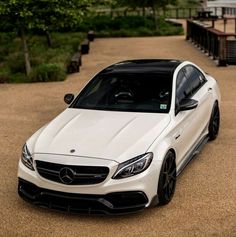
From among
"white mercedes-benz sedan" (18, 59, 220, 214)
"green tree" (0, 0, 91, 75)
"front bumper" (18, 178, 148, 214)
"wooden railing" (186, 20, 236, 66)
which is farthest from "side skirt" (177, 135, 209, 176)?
"wooden railing" (186, 20, 236, 66)

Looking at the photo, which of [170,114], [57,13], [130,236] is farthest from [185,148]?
[57,13]

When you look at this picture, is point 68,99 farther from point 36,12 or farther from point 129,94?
point 36,12

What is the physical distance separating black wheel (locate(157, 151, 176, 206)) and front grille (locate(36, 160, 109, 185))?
2.33 feet

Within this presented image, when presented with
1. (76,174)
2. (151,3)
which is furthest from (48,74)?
(151,3)

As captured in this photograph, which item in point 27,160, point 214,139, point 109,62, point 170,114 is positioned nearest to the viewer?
point 27,160

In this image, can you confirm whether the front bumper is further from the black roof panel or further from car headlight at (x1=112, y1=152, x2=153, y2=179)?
the black roof panel

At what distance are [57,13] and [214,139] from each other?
350 inches

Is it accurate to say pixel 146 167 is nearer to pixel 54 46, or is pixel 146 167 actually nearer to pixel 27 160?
pixel 27 160

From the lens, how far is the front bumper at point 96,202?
5141mm

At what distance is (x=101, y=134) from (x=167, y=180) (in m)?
0.97

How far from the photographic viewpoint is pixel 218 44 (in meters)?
16.8

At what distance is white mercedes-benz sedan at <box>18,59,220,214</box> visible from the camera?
5164 millimetres

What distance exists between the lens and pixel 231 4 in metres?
37.0

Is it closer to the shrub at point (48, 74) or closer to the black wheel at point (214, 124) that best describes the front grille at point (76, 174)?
the black wheel at point (214, 124)
